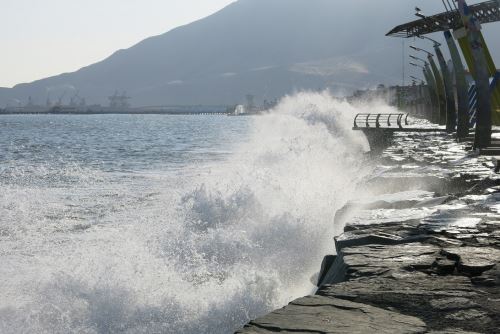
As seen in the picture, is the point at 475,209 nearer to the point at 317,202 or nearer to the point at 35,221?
the point at 317,202

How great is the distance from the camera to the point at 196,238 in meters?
10.0

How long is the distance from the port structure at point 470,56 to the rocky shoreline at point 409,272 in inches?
228

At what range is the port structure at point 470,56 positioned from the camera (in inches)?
545

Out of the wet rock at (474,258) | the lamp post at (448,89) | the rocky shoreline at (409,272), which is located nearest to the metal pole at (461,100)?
the lamp post at (448,89)

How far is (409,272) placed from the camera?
15.9 feet

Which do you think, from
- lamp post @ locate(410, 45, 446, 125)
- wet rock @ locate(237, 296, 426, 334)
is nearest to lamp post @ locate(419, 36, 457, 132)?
lamp post @ locate(410, 45, 446, 125)

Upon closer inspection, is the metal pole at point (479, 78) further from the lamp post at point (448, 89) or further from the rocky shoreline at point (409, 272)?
the lamp post at point (448, 89)

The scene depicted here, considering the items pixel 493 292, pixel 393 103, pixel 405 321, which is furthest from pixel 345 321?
pixel 393 103

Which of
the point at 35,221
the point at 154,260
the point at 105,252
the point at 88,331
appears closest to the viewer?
the point at 88,331

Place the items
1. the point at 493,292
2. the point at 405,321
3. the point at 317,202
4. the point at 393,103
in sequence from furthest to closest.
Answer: the point at 393,103 → the point at 317,202 → the point at 493,292 → the point at 405,321

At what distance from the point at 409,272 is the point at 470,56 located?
46.3 ft

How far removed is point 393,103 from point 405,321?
9740 cm

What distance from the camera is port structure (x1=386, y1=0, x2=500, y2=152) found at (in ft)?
45.4

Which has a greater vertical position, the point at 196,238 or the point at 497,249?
the point at 497,249
